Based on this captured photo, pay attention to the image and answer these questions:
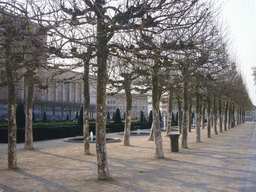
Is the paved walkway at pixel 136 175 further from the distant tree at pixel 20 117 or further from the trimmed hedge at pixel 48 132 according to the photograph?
the distant tree at pixel 20 117

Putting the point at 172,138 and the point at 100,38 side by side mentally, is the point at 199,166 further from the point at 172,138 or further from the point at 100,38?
the point at 100,38

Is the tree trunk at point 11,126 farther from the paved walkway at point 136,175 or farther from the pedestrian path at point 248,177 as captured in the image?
the pedestrian path at point 248,177

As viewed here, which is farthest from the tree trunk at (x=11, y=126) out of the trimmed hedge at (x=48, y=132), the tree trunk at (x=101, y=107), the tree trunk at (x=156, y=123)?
the trimmed hedge at (x=48, y=132)

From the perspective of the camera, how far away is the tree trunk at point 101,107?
296 inches

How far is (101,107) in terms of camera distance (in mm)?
7668

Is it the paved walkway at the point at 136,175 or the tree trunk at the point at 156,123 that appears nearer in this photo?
the paved walkway at the point at 136,175

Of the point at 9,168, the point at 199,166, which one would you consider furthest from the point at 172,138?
the point at 9,168

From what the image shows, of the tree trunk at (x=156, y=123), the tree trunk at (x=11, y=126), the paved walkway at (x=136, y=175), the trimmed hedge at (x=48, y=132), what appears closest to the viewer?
the paved walkway at (x=136, y=175)

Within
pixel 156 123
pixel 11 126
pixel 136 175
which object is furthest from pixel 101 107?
pixel 156 123

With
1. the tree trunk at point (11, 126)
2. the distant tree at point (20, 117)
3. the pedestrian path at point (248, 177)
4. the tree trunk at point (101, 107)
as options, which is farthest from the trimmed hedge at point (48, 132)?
the pedestrian path at point (248, 177)

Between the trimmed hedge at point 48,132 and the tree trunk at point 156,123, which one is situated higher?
the tree trunk at point 156,123

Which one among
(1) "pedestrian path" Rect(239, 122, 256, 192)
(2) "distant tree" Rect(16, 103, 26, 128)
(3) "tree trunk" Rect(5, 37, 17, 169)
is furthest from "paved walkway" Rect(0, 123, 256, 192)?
(2) "distant tree" Rect(16, 103, 26, 128)

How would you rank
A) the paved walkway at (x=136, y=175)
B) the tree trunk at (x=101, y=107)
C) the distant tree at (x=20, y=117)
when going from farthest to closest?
the distant tree at (x=20, y=117) < the tree trunk at (x=101, y=107) < the paved walkway at (x=136, y=175)

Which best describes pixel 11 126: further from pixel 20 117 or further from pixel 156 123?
pixel 20 117
